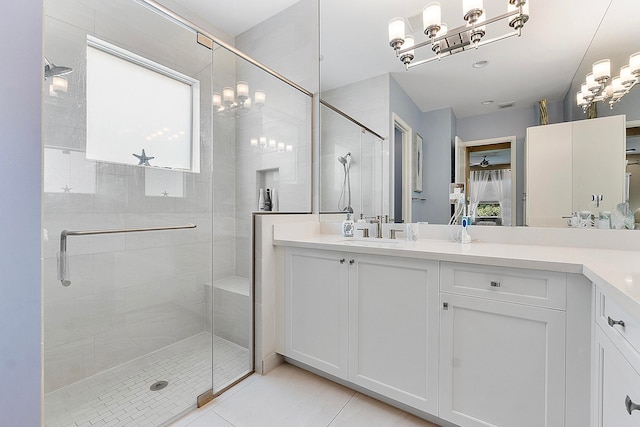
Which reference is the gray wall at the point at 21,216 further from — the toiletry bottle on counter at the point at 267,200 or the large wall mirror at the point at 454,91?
the large wall mirror at the point at 454,91

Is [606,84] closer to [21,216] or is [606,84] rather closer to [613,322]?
[613,322]

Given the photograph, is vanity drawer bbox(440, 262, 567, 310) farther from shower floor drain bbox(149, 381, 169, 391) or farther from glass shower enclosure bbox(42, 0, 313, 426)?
shower floor drain bbox(149, 381, 169, 391)

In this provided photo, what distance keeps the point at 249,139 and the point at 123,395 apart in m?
1.95

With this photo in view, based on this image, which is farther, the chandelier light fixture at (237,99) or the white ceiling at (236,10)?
the white ceiling at (236,10)

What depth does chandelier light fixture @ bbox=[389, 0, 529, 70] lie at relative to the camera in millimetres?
1523

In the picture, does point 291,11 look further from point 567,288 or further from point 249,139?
point 567,288

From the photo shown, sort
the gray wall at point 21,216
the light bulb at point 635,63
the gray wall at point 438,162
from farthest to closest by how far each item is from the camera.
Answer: the gray wall at point 438,162, the light bulb at point 635,63, the gray wall at point 21,216

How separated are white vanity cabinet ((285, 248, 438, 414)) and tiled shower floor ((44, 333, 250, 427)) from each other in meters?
0.44

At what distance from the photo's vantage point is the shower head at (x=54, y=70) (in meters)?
1.46

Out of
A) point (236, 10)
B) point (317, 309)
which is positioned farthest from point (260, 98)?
point (317, 309)

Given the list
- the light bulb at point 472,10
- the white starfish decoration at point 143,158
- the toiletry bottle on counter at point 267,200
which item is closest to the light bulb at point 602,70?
the light bulb at point 472,10

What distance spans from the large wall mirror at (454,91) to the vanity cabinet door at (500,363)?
658mm

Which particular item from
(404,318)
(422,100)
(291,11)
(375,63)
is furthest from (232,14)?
(404,318)

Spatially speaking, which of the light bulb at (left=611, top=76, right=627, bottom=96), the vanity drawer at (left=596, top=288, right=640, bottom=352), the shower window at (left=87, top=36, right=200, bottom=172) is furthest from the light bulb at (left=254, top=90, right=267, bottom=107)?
the vanity drawer at (left=596, top=288, right=640, bottom=352)
